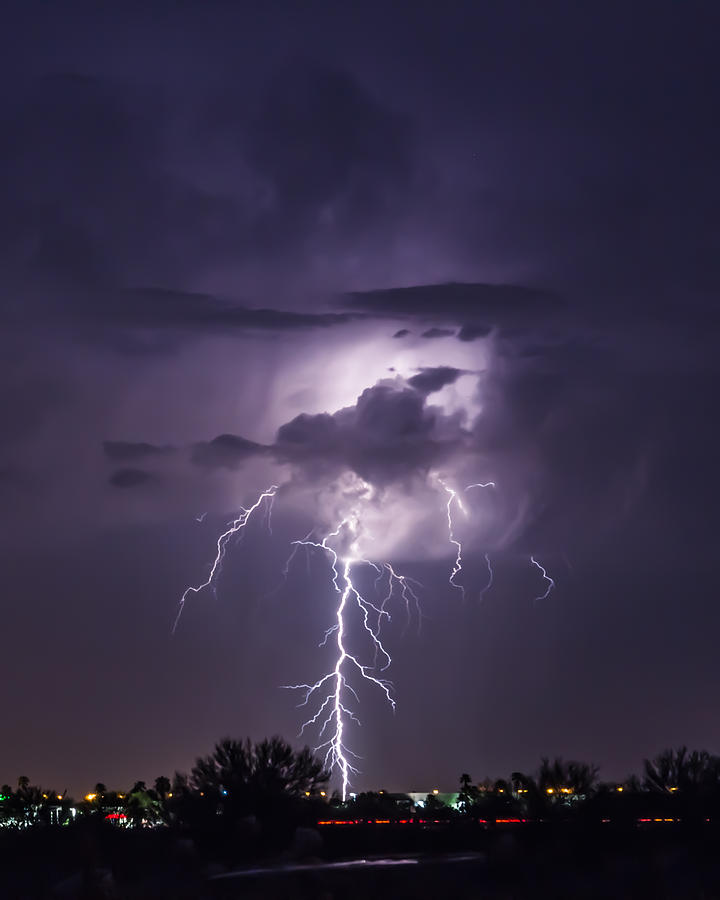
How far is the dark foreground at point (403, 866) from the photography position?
3422cm

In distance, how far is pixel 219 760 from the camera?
5156 cm

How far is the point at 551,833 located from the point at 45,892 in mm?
13396

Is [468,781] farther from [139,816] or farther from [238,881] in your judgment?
[238,881]

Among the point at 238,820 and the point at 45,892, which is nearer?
the point at 45,892

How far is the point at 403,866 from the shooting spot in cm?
3712

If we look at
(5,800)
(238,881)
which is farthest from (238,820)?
(5,800)

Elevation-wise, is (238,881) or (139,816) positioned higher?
(139,816)

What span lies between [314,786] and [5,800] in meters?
58.4

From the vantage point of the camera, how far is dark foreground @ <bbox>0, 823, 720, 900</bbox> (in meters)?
34.2

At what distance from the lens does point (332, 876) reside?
35250mm

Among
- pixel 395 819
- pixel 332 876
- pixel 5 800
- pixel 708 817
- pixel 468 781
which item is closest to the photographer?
pixel 332 876

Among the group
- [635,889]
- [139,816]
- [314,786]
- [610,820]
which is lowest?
[635,889]

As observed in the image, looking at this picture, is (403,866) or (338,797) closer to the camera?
(403,866)

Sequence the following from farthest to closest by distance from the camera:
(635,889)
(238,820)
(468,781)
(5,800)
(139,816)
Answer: (468,781)
(5,800)
(139,816)
(238,820)
(635,889)
